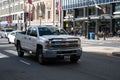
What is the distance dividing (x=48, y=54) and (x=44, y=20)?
6915 centimetres

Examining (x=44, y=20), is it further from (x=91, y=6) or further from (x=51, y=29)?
(x=51, y=29)

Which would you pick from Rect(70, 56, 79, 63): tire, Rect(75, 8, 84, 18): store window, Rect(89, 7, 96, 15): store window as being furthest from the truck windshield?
Rect(75, 8, 84, 18): store window

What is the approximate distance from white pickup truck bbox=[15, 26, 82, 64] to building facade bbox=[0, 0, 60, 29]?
2343 inches

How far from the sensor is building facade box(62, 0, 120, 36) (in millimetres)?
57500

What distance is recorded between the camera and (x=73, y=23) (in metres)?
70.5

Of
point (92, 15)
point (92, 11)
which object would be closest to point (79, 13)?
point (92, 11)

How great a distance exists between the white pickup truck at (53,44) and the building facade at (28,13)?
5951cm

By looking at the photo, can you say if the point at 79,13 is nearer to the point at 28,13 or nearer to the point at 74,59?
the point at 28,13

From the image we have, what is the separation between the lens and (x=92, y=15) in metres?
63.6

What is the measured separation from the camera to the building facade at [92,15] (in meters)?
57.5

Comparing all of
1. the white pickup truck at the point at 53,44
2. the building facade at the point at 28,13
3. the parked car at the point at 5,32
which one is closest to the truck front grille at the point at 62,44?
the white pickup truck at the point at 53,44

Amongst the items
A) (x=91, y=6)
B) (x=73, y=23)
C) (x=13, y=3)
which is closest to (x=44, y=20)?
(x=73, y=23)

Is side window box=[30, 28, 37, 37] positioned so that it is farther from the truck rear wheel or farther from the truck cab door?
the truck rear wheel

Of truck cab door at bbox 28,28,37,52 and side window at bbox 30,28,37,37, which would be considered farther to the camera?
side window at bbox 30,28,37,37
